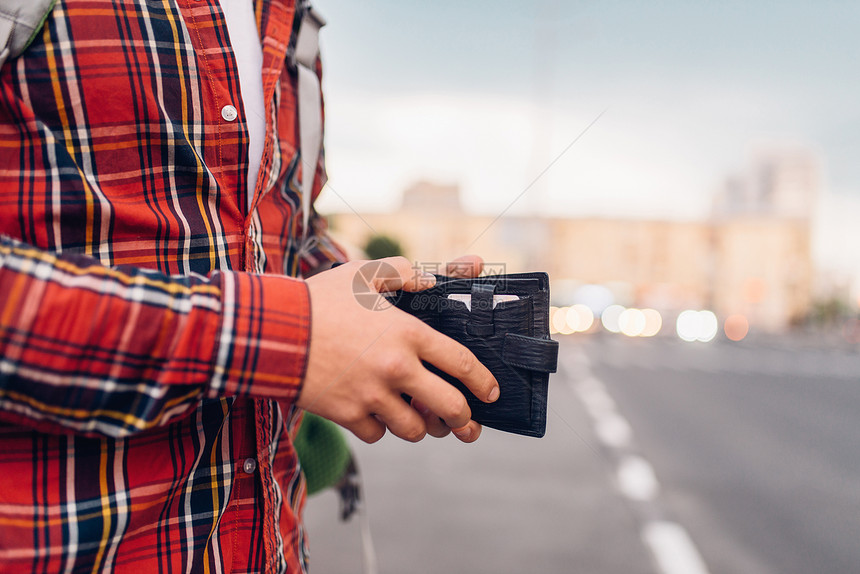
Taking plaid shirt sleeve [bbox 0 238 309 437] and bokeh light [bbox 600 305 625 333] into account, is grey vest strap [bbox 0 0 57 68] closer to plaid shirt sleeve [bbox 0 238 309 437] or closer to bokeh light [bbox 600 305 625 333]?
plaid shirt sleeve [bbox 0 238 309 437]

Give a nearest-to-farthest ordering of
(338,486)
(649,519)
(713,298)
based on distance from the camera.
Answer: (338,486) → (649,519) → (713,298)

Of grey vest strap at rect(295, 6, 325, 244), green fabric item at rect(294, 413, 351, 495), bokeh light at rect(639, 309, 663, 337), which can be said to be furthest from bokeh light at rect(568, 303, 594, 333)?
grey vest strap at rect(295, 6, 325, 244)

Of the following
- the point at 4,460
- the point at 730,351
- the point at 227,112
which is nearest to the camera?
the point at 4,460

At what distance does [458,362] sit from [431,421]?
0.11 meters

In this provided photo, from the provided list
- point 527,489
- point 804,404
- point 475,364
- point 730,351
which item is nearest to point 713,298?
point 730,351

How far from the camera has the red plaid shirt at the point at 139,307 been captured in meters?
0.58

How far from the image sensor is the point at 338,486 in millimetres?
1566

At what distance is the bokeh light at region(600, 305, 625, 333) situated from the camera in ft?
55.6

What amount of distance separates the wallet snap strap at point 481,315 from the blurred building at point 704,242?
39.9m

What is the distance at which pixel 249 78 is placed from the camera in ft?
2.93

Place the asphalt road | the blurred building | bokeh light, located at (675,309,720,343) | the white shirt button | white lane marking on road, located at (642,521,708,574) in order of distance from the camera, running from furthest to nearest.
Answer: the blurred building
bokeh light, located at (675,309,720,343)
the asphalt road
white lane marking on road, located at (642,521,708,574)
the white shirt button

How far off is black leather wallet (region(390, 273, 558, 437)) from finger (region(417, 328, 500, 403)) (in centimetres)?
2

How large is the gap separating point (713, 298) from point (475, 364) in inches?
2002

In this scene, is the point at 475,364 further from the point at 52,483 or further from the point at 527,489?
the point at 527,489
